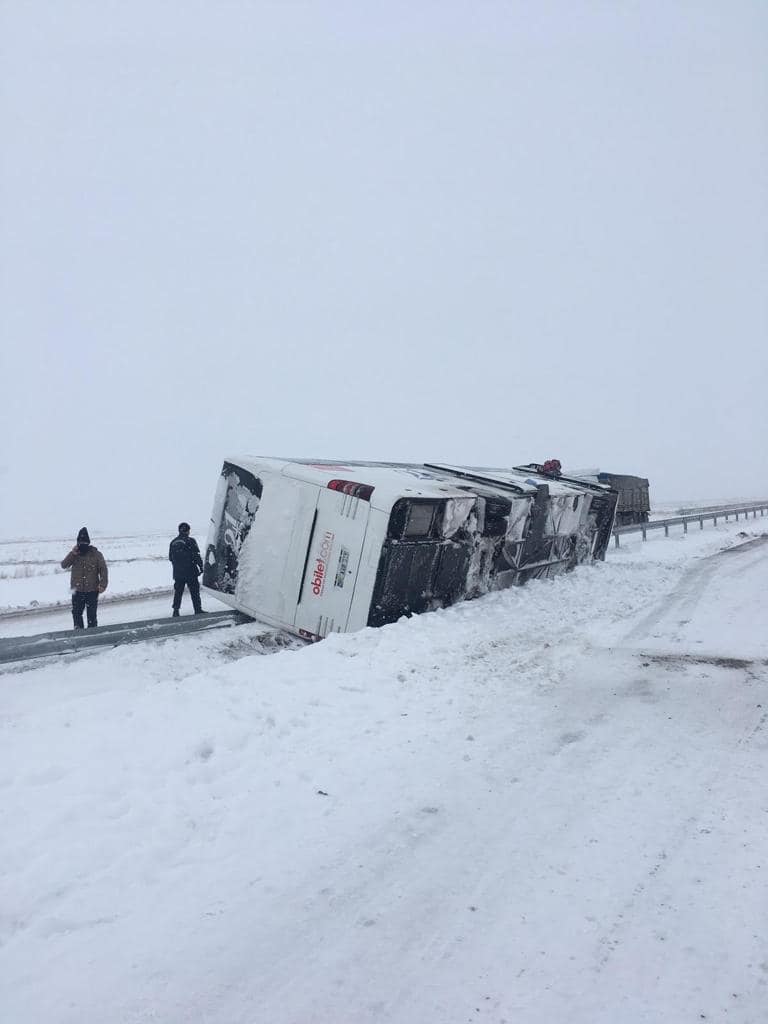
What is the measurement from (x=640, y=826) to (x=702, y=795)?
68cm

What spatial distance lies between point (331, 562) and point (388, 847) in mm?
5722

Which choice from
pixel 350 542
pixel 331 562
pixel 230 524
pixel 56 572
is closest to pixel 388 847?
pixel 350 542

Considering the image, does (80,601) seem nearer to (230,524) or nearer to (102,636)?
(102,636)

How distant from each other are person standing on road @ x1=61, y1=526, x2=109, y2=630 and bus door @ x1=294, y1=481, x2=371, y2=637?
134 inches

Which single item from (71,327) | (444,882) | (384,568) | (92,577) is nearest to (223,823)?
(444,882)

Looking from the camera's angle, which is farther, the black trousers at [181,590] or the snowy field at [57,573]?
the snowy field at [57,573]

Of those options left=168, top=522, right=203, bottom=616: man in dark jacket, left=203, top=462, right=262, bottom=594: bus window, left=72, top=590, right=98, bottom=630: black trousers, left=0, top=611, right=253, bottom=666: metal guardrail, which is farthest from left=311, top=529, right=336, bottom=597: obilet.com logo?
left=72, top=590, right=98, bottom=630: black trousers

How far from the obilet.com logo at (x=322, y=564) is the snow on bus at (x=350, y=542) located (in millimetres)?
14

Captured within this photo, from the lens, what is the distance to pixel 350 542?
9.45 m

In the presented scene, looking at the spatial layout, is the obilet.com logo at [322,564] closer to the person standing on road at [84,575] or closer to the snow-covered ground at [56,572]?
the person standing on road at [84,575]

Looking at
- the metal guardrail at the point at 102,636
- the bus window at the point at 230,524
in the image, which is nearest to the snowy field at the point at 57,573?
the metal guardrail at the point at 102,636

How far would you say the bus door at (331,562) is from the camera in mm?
9414

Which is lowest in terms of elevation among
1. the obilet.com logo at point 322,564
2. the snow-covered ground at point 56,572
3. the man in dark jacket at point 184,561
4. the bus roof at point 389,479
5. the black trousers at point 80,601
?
the snow-covered ground at point 56,572

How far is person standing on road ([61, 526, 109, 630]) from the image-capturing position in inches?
430
